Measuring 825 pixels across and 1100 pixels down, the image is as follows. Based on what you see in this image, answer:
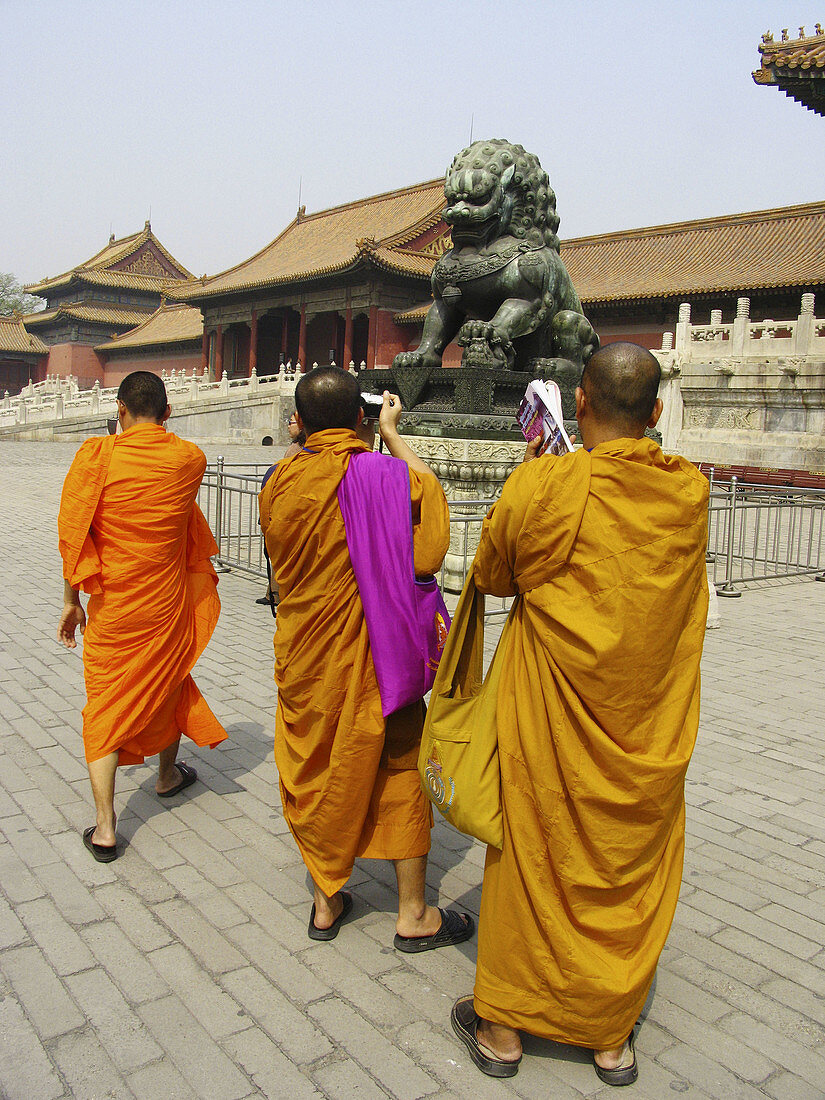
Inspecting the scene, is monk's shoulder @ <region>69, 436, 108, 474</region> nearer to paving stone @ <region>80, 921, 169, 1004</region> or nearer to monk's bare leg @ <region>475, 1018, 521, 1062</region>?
paving stone @ <region>80, 921, 169, 1004</region>

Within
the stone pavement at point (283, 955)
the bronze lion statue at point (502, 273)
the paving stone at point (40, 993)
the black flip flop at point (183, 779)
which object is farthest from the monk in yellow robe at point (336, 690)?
the bronze lion statue at point (502, 273)

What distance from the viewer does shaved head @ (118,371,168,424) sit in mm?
3137

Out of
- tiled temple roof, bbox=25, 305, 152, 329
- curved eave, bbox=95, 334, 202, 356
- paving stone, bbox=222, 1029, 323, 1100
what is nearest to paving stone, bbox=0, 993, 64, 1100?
paving stone, bbox=222, 1029, 323, 1100

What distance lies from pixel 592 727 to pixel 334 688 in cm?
78

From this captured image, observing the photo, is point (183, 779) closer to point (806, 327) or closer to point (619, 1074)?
point (619, 1074)

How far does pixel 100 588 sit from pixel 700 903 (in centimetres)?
224

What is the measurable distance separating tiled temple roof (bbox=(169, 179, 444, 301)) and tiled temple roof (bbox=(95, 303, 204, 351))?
209cm

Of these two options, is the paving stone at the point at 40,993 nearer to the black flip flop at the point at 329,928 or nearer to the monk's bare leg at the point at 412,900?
the black flip flop at the point at 329,928

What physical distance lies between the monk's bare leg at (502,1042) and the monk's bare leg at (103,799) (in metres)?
1.48

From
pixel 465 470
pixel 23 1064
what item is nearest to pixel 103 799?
pixel 23 1064

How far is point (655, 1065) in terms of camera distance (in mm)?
2082

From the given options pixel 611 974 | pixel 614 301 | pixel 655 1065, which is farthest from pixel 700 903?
pixel 614 301

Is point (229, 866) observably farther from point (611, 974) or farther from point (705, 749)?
point (705, 749)

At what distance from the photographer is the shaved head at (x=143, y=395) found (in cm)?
314
